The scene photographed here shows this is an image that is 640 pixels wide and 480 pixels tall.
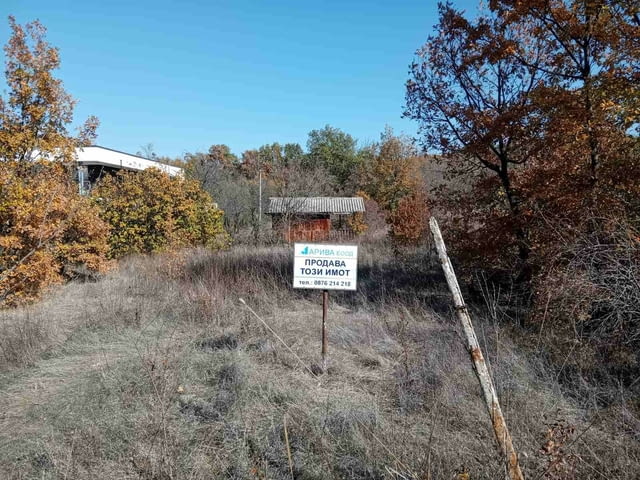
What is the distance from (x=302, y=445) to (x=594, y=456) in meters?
2.03

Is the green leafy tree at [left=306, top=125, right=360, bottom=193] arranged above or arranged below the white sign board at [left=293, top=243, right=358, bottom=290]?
above

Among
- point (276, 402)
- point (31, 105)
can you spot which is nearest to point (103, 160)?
point (31, 105)

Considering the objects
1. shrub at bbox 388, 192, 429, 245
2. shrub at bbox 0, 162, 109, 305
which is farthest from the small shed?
shrub at bbox 0, 162, 109, 305

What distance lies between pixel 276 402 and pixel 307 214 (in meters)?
21.3

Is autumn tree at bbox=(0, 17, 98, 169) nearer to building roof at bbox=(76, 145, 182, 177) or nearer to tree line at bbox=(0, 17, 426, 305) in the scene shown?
tree line at bbox=(0, 17, 426, 305)

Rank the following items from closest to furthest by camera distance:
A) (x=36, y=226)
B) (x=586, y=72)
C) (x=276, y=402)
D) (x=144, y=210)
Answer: (x=276, y=402)
(x=586, y=72)
(x=36, y=226)
(x=144, y=210)

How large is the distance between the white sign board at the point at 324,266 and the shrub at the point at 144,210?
29.9 feet

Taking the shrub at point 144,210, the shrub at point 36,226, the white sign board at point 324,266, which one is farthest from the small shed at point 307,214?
the white sign board at point 324,266

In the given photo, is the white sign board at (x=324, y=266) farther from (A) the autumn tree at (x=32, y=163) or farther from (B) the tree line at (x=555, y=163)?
(A) the autumn tree at (x=32, y=163)

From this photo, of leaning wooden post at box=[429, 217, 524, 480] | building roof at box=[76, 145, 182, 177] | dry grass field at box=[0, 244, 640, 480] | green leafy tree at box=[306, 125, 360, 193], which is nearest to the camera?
leaning wooden post at box=[429, 217, 524, 480]

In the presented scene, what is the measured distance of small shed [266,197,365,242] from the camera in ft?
62.6

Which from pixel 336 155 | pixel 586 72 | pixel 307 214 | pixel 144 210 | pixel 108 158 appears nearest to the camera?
pixel 586 72

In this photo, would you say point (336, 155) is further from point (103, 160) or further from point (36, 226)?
point (36, 226)

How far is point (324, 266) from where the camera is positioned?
4.63 meters
